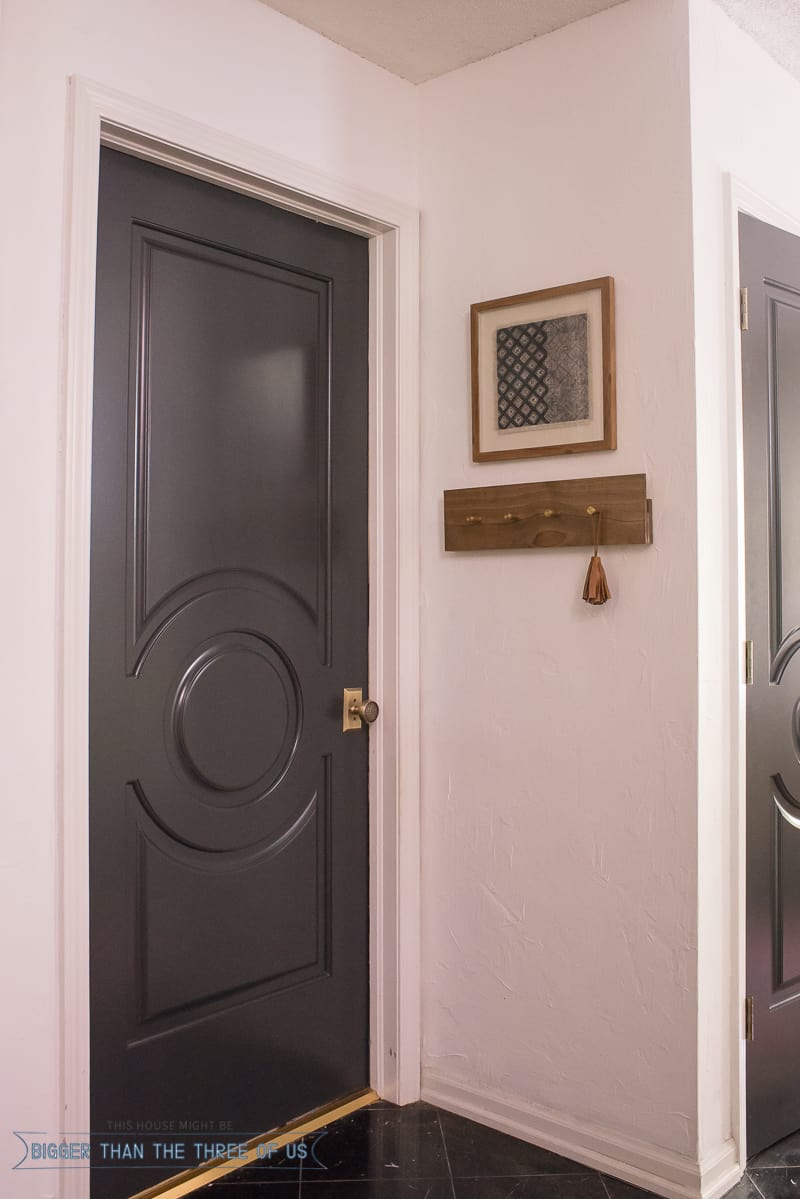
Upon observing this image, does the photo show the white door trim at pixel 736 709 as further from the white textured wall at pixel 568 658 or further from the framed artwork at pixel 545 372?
the framed artwork at pixel 545 372

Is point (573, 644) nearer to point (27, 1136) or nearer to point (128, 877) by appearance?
point (128, 877)

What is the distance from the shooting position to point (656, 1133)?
6.65ft

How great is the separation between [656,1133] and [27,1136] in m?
1.20

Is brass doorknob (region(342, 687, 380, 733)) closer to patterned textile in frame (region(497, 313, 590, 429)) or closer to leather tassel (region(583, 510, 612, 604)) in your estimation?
leather tassel (region(583, 510, 612, 604))

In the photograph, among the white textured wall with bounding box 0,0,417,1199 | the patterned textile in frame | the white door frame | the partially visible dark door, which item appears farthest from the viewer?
the white door frame

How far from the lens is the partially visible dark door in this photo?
1907mm

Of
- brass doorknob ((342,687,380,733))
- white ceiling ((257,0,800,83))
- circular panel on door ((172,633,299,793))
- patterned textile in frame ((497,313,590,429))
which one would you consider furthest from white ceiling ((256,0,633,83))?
brass doorknob ((342,687,380,733))

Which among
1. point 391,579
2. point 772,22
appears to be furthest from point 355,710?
point 772,22

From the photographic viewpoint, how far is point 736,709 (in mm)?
2104

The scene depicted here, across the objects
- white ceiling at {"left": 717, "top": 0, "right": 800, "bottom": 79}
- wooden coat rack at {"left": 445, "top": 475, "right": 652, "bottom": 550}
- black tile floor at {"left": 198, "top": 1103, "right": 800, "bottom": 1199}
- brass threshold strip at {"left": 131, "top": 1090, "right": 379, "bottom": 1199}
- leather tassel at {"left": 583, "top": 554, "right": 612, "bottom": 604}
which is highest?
white ceiling at {"left": 717, "top": 0, "right": 800, "bottom": 79}

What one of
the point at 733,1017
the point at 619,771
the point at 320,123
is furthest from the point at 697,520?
the point at 320,123

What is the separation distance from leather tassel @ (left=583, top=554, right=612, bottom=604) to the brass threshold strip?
1.28 metres

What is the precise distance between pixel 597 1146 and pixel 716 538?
1284mm

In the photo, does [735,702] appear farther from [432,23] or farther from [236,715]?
[432,23]
